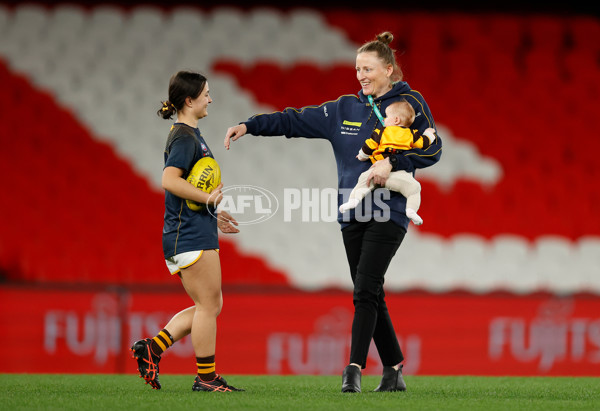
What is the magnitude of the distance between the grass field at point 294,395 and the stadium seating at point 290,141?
2.53m

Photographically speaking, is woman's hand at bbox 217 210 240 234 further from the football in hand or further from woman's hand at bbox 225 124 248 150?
woman's hand at bbox 225 124 248 150

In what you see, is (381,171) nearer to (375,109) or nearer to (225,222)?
(375,109)

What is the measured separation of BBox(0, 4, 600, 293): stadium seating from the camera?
269 inches

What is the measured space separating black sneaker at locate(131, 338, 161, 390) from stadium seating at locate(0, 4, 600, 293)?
3.20 m

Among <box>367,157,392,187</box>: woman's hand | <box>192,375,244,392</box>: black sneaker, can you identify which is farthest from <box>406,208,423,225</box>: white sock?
<box>192,375,244,392</box>: black sneaker

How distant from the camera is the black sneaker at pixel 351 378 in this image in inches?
128

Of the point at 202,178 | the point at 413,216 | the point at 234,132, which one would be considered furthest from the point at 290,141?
the point at 413,216

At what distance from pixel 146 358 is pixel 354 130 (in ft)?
4.08

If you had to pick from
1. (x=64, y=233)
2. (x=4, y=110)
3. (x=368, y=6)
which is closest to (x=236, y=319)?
(x=64, y=233)

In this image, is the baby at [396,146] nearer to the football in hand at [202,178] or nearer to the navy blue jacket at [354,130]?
the navy blue jacket at [354,130]

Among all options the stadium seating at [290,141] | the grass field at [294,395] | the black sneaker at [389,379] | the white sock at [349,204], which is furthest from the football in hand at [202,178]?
the stadium seating at [290,141]

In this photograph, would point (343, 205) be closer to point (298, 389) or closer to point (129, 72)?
point (298, 389)

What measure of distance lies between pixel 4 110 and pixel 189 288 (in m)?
4.54

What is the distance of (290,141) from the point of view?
746 cm
